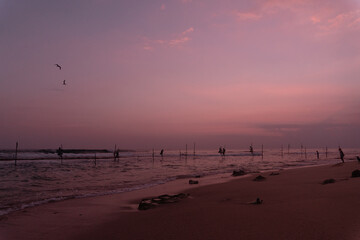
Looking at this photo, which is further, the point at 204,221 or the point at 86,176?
the point at 86,176

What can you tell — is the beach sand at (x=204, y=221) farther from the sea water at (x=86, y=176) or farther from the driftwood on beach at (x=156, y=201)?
the sea water at (x=86, y=176)

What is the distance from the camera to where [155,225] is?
6973 mm

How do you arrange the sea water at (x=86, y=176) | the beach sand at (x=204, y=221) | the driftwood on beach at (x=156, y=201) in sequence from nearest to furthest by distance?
1. the beach sand at (x=204, y=221)
2. the driftwood on beach at (x=156, y=201)
3. the sea water at (x=86, y=176)

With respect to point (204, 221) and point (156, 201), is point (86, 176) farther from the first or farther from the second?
point (204, 221)

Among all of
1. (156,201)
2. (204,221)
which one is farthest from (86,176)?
(204,221)

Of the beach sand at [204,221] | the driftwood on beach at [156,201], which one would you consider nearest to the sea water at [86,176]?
the beach sand at [204,221]

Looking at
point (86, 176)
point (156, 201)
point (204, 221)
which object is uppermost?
point (204, 221)

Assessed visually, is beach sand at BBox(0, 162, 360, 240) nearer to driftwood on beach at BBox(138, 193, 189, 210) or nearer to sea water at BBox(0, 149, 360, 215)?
driftwood on beach at BBox(138, 193, 189, 210)

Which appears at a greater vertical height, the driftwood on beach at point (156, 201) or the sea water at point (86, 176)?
the driftwood on beach at point (156, 201)

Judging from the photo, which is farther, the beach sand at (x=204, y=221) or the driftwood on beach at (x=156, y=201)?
the driftwood on beach at (x=156, y=201)

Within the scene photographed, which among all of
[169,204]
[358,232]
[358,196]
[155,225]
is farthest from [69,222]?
[358,196]

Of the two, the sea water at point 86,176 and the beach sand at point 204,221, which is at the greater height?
the beach sand at point 204,221

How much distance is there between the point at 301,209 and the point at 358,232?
208cm

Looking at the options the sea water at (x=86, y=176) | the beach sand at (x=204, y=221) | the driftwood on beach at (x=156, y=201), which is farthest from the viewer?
the sea water at (x=86, y=176)
